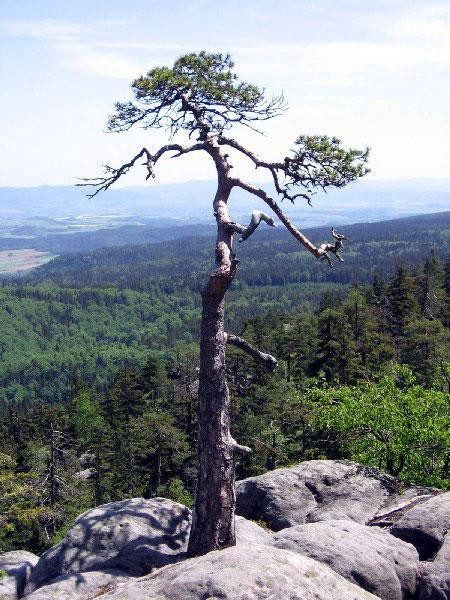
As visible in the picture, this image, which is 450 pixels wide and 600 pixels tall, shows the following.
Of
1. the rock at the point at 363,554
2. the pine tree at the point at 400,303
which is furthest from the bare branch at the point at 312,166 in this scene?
the pine tree at the point at 400,303

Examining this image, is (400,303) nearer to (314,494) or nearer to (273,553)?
(314,494)

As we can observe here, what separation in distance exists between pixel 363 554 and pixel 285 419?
37.4 metres

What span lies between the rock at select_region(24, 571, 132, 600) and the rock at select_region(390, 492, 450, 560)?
7345 mm

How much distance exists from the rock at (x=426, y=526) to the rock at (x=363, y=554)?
966mm

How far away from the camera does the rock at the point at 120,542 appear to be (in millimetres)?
13617

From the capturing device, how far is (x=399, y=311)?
69688 millimetres

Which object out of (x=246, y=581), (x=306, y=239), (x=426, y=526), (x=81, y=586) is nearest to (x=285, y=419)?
(x=426, y=526)

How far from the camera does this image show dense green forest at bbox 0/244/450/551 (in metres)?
22.0

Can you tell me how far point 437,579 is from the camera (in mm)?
12453

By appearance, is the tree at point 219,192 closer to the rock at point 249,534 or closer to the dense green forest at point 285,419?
the rock at point 249,534

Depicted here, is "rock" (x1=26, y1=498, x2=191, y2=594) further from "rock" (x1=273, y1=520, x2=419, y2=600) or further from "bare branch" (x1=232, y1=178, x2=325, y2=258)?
"bare branch" (x1=232, y1=178, x2=325, y2=258)

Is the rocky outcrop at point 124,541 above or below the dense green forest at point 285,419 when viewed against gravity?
above

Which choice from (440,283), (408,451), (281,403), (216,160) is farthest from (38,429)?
(216,160)

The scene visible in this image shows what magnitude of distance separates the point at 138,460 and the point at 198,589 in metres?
46.1
